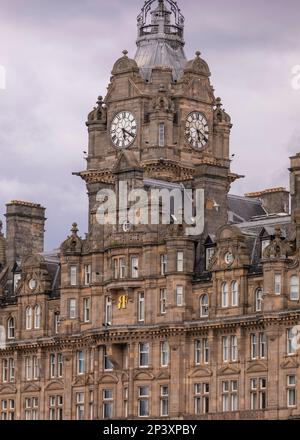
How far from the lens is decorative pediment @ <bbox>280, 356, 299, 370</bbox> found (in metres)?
162

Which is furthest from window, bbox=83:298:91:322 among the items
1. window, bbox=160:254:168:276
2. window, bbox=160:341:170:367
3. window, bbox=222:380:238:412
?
window, bbox=222:380:238:412

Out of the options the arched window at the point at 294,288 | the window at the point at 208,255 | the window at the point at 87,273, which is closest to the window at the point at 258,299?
the arched window at the point at 294,288

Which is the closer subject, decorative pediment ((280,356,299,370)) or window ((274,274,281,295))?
decorative pediment ((280,356,299,370))

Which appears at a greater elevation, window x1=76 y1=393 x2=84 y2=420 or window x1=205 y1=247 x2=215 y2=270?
window x1=205 y1=247 x2=215 y2=270

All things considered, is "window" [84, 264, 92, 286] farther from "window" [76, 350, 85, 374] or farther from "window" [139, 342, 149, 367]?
"window" [139, 342, 149, 367]

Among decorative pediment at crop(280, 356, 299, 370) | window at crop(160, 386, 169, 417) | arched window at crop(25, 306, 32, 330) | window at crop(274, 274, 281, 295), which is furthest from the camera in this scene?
arched window at crop(25, 306, 32, 330)

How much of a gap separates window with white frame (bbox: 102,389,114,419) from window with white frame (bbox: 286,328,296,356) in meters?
16.2

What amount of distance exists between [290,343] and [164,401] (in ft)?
39.4


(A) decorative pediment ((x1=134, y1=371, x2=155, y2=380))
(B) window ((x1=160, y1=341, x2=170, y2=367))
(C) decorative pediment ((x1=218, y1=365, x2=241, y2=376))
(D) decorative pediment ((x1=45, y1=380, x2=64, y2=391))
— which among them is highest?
(B) window ((x1=160, y1=341, x2=170, y2=367))

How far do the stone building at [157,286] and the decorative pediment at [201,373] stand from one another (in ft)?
0.50

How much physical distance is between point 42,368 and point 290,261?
83.1 ft

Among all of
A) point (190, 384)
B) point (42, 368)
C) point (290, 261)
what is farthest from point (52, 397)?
point (290, 261)

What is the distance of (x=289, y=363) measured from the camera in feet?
534

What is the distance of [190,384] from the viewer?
169875mm
